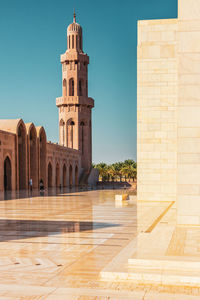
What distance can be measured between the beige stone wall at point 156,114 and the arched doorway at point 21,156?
706 inches

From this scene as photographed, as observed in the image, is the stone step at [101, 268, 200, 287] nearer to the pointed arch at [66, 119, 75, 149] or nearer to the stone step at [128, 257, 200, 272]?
the stone step at [128, 257, 200, 272]

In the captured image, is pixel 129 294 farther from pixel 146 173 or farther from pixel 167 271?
pixel 146 173

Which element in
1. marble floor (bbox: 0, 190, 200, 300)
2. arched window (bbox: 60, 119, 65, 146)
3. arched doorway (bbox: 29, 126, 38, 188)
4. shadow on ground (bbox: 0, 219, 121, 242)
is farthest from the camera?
arched window (bbox: 60, 119, 65, 146)

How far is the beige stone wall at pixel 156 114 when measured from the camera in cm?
1669

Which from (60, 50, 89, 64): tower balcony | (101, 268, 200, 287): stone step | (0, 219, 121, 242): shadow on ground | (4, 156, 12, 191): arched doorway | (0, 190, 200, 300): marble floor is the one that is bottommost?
(0, 219, 121, 242): shadow on ground

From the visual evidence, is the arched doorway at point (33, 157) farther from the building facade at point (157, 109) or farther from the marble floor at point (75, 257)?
the marble floor at point (75, 257)

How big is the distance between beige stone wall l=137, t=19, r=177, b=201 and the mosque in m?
17.2

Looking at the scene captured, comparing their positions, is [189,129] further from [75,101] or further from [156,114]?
[75,101]

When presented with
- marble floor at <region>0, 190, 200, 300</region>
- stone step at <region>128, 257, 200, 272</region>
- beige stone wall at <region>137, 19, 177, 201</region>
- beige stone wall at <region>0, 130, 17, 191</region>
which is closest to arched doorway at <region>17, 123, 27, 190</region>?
beige stone wall at <region>0, 130, 17, 191</region>

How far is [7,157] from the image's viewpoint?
30.8 metres

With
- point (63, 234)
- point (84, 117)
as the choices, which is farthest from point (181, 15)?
point (84, 117)

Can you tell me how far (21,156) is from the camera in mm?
33250

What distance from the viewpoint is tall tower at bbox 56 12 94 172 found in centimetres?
5012

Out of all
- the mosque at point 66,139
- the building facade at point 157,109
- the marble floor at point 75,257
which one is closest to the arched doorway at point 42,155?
the mosque at point 66,139
